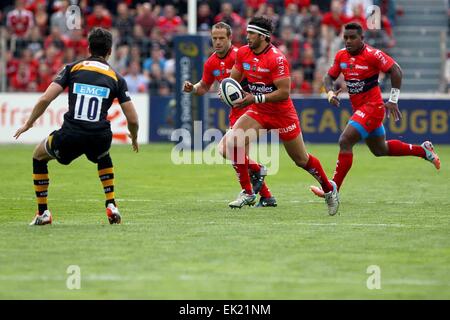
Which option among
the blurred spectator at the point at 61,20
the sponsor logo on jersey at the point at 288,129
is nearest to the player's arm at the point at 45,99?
the sponsor logo on jersey at the point at 288,129

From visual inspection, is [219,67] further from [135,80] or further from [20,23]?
[20,23]

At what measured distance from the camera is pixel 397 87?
44.9 feet

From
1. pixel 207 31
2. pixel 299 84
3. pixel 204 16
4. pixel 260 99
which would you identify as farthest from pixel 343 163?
pixel 204 16

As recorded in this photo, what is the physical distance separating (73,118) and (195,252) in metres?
2.51

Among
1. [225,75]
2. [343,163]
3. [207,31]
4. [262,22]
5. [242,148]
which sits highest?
[207,31]

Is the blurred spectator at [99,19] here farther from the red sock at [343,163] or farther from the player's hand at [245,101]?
the player's hand at [245,101]

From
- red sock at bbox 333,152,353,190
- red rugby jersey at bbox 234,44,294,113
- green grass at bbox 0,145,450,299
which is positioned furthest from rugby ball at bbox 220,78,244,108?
red sock at bbox 333,152,353,190

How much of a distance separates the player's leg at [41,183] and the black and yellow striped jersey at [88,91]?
1.30 feet

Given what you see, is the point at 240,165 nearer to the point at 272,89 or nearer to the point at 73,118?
the point at 272,89

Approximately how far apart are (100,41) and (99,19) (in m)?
17.0

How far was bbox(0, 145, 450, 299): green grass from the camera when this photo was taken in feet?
25.4

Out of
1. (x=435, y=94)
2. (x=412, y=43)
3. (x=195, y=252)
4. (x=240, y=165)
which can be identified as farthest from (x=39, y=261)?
(x=412, y=43)

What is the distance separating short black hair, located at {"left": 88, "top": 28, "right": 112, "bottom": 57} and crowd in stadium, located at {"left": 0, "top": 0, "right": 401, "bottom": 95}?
1593 centimetres

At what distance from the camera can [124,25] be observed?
2817 cm
